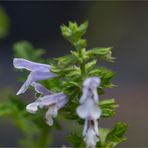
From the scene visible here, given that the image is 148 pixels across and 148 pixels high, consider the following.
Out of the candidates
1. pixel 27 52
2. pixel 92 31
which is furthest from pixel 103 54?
pixel 92 31

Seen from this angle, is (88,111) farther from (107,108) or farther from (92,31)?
(92,31)

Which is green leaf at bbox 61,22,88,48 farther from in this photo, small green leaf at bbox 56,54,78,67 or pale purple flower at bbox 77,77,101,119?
pale purple flower at bbox 77,77,101,119

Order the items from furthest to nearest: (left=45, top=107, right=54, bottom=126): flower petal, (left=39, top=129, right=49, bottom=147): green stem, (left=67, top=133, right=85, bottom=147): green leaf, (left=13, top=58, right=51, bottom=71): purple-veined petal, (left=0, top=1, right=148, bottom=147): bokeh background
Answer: (left=0, top=1, right=148, bottom=147): bokeh background, (left=39, top=129, right=49, bottom=147): green stem, (left=13, top=58, right=51, bottom=71): purple-veined petal, (left=67, top=133, right=85, bottom=147): green leaf, (left=45, top=107, right=54, bottom=126): flower petal

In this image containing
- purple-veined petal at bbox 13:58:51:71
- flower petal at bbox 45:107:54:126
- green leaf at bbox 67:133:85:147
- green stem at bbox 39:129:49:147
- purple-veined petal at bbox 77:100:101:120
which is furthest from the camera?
green stem at bbox 39:129:49:147

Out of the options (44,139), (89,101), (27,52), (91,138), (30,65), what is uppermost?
(27,52)

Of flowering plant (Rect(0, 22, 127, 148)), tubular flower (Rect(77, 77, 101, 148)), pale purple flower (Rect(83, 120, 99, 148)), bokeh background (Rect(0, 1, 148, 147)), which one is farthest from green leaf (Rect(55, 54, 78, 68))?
bokeh background (Rect(0, 1, 148, 147))
